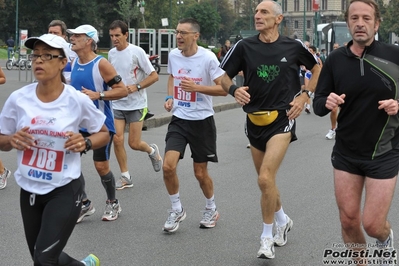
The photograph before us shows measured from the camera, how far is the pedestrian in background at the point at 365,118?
5312 millimetres

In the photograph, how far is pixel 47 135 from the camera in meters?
4.82

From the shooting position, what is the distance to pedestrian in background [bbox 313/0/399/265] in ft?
17.4

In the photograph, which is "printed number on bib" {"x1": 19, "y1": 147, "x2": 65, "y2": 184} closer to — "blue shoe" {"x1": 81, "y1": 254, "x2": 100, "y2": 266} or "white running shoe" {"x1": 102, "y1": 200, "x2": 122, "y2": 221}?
"blue shoe" {"x1": 81, "y1": 254, "x2": 100, "y2": 266}

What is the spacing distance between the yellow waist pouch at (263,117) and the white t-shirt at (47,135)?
213 centimetres

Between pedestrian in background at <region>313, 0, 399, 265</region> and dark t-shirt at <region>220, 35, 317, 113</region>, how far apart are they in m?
1.20

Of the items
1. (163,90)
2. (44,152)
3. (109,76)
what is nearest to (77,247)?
(109,76)

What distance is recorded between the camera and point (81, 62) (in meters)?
7.96

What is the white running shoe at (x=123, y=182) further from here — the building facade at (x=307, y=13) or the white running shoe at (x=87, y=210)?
the building facade at (x=307, y=13)

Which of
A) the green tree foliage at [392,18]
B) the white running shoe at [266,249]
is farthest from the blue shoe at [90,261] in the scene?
the green tree foliage at [392,18]

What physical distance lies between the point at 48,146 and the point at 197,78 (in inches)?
130

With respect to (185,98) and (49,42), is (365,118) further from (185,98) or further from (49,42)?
(185,98)

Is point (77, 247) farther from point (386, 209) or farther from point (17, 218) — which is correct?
point (386, 209)

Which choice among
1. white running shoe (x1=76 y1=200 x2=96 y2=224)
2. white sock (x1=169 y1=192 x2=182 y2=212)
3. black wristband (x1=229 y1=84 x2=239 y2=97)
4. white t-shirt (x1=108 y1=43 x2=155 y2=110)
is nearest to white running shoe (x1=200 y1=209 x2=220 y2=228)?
white sock (x1=169 y1=192 x2=182 y2=212)

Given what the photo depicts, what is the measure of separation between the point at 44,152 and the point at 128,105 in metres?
5.24
